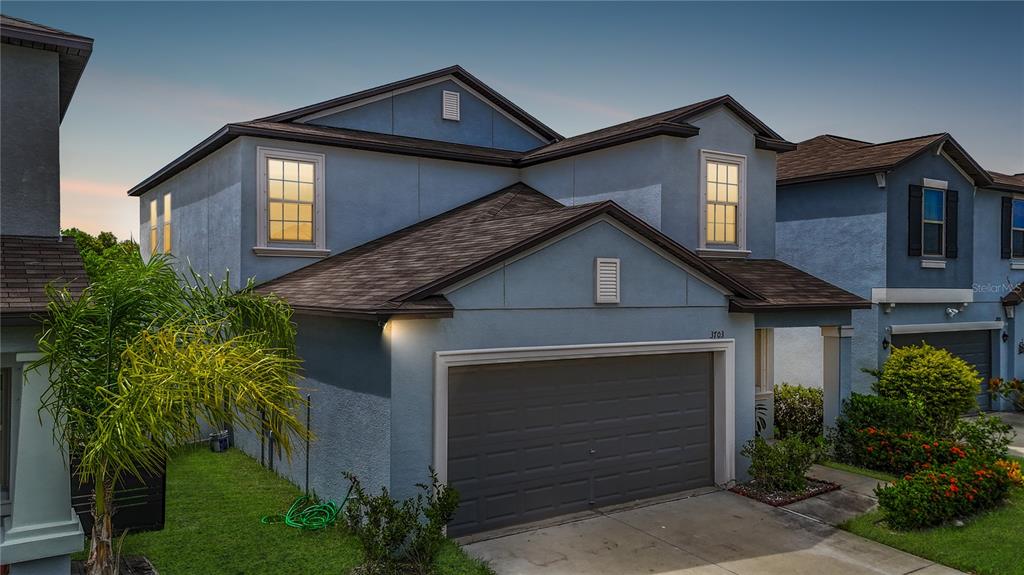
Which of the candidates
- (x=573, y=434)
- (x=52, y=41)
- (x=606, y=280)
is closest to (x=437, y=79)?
(x=606, y=280)

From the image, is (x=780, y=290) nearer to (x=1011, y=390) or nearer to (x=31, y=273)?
(x=1011, y=390)

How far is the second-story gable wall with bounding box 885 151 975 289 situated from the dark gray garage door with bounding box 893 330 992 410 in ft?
4.54

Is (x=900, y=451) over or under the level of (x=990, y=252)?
under

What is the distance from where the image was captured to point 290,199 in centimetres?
1317

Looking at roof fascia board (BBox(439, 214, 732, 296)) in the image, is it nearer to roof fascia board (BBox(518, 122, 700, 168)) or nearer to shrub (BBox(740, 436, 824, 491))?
shrub (BBox(740, 436, 824, 491))

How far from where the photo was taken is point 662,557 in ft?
28.7

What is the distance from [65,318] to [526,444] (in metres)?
5.88

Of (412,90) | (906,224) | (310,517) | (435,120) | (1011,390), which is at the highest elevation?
(412,90)

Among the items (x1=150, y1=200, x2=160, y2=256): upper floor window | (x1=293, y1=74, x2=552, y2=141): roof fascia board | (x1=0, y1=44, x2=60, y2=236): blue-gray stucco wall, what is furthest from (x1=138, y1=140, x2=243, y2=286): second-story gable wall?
(x1=0, y1=44, x2=60, y2=236): blue-gray stucco wall

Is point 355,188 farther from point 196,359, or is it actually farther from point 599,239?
point 196,359

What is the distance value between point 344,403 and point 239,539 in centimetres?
217

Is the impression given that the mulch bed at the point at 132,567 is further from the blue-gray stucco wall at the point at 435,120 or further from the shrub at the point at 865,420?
the shrub at the point at 865,420

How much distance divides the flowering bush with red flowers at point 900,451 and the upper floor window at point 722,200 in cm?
446

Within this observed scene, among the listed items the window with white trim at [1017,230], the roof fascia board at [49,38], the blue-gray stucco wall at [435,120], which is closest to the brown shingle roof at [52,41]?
the roof fascia board at [49,38]
